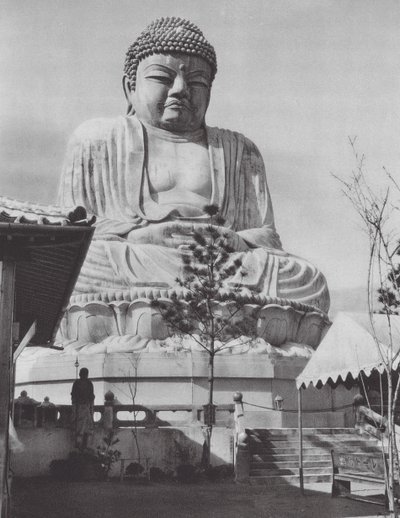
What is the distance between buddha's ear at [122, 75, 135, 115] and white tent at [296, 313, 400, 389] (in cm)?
1279

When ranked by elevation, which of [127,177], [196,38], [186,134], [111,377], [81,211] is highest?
[196,38]

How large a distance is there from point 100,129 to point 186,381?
24.8ft

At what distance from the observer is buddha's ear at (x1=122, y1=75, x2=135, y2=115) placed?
19.6 metres

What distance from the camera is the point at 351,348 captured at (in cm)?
781

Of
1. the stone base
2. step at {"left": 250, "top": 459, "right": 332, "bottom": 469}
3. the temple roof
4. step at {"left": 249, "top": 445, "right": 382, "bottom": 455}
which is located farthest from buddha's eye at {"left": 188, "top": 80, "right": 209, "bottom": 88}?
the temple roof

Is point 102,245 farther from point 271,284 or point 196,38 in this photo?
point 196,38

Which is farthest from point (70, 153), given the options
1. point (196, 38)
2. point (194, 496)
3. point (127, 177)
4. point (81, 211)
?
point (81, 211)

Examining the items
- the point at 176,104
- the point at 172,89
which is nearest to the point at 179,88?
the point at 172,89

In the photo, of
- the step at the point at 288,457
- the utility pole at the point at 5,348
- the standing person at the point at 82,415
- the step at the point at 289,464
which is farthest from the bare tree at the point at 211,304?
the utility pole at the point at 5,348

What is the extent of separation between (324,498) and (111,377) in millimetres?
6020

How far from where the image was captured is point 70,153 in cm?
1844

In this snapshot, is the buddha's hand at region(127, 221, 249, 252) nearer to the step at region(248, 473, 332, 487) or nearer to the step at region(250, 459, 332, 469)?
the step at region(250, 459, 332, 469)

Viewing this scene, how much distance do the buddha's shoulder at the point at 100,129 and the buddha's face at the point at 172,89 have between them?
2.44 feet

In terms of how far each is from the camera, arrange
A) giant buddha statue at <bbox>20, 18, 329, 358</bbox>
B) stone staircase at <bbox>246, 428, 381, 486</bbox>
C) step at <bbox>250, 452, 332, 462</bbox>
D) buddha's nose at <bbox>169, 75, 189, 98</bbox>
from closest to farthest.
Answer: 1. stone staircase at <bbox>246, 428, 381, 486</bbox>
2. step at <bbox>250, 452, 332, 462</bbox>
3. giant buddha statue at <bbox>20, 18, 329, 358</bbox>
4. buddha's nose at <bbox>169, 75, 189, 98</bbox>
